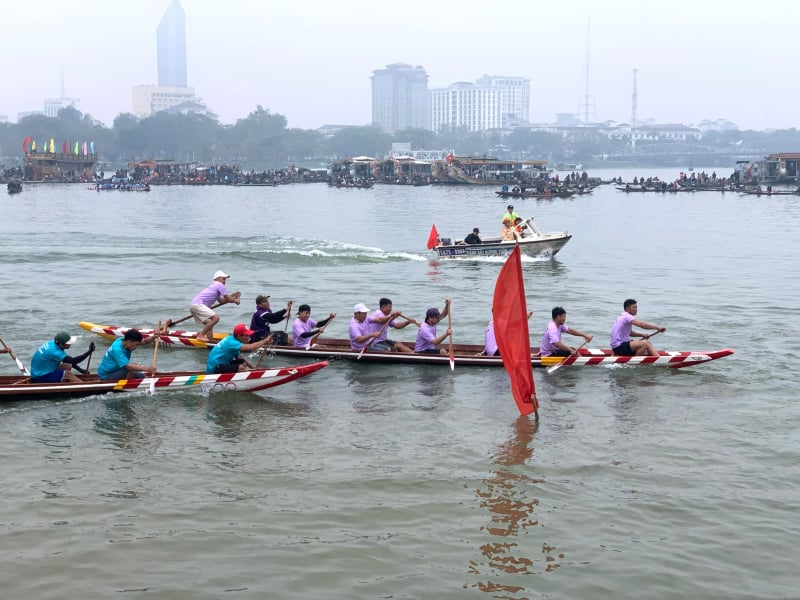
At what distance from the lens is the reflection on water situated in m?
9.17

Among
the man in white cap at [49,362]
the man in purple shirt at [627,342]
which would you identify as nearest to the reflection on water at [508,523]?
the man in purple shirt at [627,342]

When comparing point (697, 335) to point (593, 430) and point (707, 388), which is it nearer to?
point (707, 388)

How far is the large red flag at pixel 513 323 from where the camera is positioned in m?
12.1

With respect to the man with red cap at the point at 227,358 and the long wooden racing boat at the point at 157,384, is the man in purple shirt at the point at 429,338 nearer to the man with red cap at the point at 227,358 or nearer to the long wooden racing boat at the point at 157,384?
the long wooden racing boat at the point at 157,384

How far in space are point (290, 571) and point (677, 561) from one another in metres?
3.93

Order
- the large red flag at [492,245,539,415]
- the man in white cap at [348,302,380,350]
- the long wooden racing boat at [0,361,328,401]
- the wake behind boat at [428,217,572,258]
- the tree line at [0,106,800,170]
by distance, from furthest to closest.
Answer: the tree line at [0,106,800,170] → the wake behind boat at [428,217,572,258] → the man in white cap at [348,302,380,350] → the long wooden racing boat at [0,361,328,401] → the large red flag at [492,245,539,415]

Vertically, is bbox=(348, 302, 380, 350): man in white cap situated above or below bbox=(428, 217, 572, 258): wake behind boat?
below

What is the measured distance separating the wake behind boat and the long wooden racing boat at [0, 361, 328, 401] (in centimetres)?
1798

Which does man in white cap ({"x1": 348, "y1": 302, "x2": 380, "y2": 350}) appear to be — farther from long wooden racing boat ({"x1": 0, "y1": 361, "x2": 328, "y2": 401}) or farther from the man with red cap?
the man with red cap

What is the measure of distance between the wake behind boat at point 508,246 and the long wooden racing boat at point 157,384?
18.0 metres

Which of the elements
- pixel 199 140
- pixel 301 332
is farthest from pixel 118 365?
pixel 199 140

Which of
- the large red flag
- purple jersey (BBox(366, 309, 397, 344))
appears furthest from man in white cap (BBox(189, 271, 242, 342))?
the large red flag

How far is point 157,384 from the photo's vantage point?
14.5 metres

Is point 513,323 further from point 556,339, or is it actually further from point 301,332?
point 301,332
